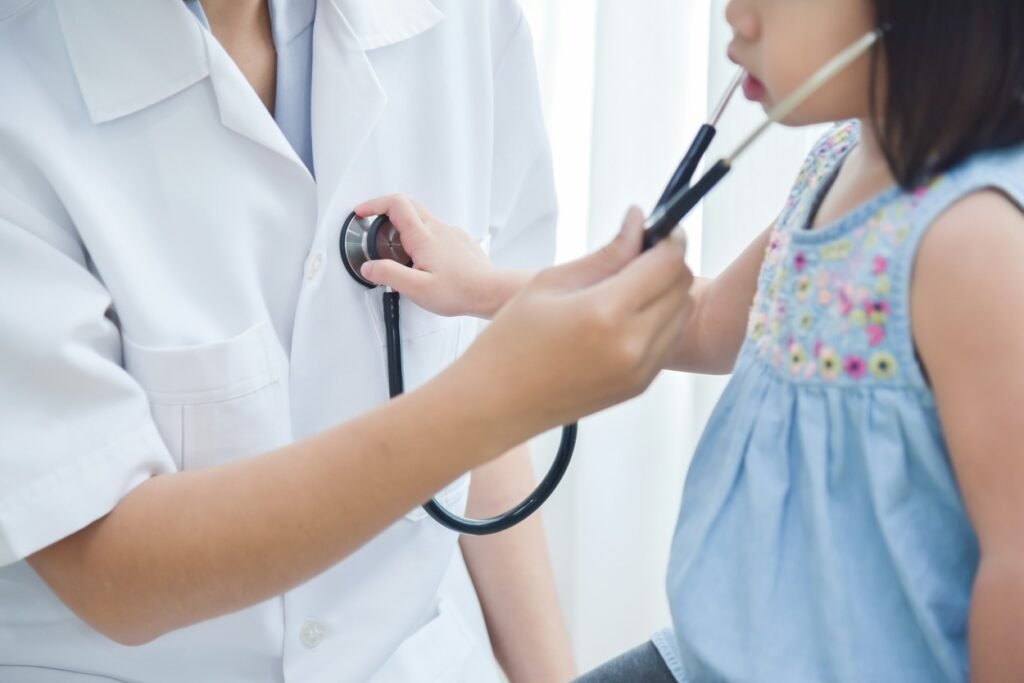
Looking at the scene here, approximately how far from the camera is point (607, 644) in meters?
1.53

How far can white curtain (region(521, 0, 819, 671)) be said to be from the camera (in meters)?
1.34

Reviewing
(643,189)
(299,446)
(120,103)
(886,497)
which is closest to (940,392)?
(886,497)

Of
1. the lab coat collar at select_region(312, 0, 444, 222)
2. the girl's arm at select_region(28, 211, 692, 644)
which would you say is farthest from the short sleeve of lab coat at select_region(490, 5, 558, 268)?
the girl's arm at select_region(28, 211, 692, 644)

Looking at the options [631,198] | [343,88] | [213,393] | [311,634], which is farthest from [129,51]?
[631,198]

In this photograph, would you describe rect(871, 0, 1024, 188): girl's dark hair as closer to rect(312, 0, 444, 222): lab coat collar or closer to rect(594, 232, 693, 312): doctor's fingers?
rect(594, 232, 693, 312): doctor's fingers

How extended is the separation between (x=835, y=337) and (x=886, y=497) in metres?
0.10

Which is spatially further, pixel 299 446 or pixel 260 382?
pixel 260 382

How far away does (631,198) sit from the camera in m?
1.43

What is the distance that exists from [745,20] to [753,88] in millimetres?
51

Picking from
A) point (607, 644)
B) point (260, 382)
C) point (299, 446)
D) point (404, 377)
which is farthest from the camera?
point (607, 644)

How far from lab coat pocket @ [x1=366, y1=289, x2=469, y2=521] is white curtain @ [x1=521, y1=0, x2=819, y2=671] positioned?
49 centimetres

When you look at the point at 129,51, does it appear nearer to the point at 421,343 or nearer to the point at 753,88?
the point at 421,343

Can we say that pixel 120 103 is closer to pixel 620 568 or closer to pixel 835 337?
pixel 835 337

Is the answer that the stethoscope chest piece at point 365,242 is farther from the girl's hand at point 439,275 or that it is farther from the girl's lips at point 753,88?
the girl's lips at point 753,88
